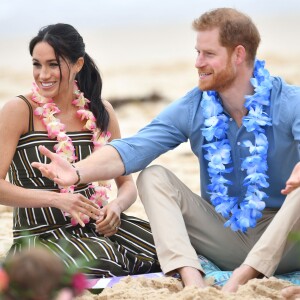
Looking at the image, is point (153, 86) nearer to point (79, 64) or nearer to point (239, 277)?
point (79, 64)

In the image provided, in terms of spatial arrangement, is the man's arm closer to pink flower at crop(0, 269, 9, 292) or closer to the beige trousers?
the beige trousers

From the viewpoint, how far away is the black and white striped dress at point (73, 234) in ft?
14.7

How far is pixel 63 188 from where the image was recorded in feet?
15.2

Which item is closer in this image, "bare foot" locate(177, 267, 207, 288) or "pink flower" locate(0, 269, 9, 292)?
"pink flower" locate(0, 269, 9, 292)

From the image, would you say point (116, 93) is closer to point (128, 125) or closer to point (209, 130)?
point (128, 125)

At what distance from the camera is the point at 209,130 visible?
14.7ft

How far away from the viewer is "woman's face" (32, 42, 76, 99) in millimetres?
4633

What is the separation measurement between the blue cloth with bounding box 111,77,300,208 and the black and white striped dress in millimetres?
361

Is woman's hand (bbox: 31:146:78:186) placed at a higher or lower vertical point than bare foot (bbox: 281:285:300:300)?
higher

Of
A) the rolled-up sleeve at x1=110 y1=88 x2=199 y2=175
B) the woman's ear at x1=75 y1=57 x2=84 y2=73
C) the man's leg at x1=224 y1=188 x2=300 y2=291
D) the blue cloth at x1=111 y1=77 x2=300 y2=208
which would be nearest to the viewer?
the man's leg at x1=224 y1=188 x2=300 y2=291

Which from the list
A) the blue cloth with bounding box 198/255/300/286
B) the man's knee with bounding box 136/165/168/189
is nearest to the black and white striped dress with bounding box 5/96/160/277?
the blue cloth with bounding box 198/255/300/286

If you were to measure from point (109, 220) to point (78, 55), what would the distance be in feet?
2.99

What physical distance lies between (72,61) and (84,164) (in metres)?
0.69

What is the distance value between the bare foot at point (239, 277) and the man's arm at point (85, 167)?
0.82m
